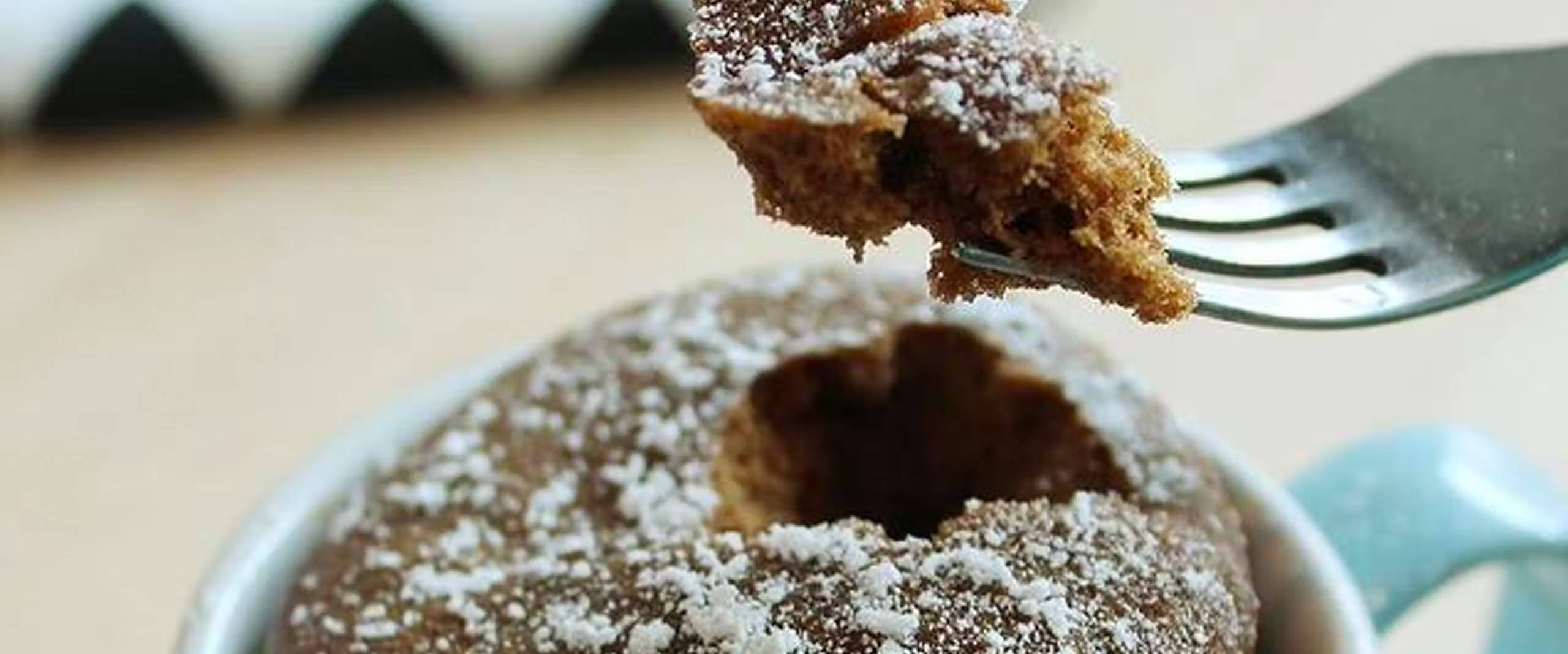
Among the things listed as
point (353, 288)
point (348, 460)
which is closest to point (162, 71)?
point (353, 288)

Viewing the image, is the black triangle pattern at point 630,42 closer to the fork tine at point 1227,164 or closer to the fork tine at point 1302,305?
the fork tine at point 1227,164

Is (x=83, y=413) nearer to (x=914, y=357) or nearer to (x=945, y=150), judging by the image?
(x=914, y=357)

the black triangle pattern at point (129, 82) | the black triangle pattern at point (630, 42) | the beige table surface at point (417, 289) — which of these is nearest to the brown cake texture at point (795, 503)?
the beige table surface at point (417, 289)

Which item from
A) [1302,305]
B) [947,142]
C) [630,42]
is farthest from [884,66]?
[630,42]

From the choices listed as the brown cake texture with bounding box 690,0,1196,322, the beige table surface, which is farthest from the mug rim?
Result: the beige table surface

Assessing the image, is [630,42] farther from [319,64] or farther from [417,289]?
[417,289]
